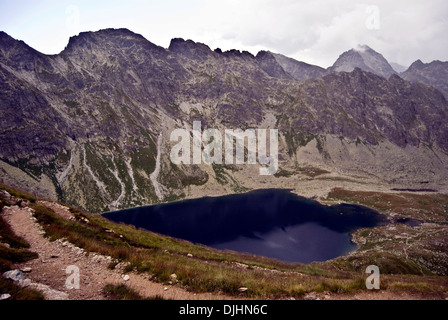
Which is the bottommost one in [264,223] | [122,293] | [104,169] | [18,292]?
[264,223]

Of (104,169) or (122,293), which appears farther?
(104,169)

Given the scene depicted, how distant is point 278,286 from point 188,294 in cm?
565

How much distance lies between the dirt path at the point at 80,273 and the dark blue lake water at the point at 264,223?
80.5 m

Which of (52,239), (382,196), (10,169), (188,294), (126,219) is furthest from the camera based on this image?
(382,196)

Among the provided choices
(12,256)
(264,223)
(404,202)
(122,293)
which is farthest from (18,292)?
(404,202)

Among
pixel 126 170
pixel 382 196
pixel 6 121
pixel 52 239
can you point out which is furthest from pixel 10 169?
pixel 382 196

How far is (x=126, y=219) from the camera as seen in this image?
135 metres

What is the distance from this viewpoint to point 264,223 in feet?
429

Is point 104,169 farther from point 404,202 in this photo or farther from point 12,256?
point 404,202

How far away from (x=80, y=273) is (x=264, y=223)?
401 ft

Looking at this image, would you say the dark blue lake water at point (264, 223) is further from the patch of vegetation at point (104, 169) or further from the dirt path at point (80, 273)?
the dirt path at point (80, 273)

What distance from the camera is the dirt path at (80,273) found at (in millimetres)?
13484

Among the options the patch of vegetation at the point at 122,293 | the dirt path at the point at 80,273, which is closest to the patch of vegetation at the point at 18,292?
the dirt path at the point at 80,273
